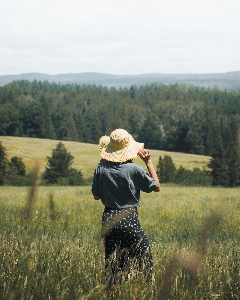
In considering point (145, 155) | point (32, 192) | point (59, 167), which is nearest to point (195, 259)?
point (32, 192)

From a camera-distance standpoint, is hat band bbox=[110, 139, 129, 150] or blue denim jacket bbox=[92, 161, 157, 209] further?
hat band bbox=[110, 139, 129, 150]

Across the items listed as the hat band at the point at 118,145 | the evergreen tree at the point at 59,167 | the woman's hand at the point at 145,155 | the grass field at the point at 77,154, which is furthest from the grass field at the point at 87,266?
the grass field at the point at 77,154

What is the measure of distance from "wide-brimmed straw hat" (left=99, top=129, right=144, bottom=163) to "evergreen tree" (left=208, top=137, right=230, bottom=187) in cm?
5895

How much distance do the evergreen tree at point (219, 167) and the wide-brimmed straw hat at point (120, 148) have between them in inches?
2321

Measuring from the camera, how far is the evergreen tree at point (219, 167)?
62688 mm

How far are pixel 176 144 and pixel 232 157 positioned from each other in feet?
178

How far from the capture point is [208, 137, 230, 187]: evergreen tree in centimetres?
6269

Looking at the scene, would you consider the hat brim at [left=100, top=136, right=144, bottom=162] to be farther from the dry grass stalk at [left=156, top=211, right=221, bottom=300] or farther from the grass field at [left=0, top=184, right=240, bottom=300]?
the dry grass stalk at [left=156, top=211, right=221, bottom=300]

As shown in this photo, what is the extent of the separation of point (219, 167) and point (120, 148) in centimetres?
5992

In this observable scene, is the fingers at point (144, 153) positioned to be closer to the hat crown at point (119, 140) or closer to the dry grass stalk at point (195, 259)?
the hat crown at point (119, 140)

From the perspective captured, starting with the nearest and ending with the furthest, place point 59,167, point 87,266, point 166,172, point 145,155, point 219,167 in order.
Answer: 1. point 87,266
2. point 145,155
3. point 166,172
4. point 59,167
5. point 219,167

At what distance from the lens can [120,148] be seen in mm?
Answer: 4488

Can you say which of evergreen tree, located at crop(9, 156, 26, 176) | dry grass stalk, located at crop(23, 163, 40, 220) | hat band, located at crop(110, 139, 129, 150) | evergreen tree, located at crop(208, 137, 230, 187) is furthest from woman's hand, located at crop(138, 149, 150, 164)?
evergreen tree, located at crop(208, 137, 230, 187)

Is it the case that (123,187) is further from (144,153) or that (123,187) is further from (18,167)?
(18,167)
